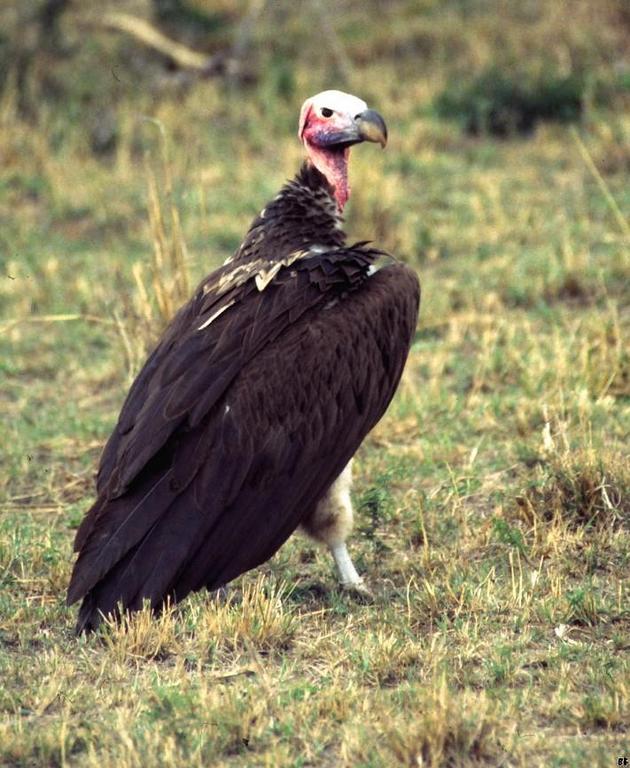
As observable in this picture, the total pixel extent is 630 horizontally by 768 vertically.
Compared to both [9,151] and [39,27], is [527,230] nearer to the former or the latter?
[9,151]

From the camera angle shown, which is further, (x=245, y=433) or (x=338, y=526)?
(x=338, y=526)

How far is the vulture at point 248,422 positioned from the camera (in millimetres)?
4934

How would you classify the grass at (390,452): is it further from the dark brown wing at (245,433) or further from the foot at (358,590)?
the dark brown wing at (245,433)

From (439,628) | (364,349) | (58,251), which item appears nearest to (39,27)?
(58,251)

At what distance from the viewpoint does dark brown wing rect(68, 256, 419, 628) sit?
4926mm

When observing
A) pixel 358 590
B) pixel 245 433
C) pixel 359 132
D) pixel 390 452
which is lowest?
pixel 358 590

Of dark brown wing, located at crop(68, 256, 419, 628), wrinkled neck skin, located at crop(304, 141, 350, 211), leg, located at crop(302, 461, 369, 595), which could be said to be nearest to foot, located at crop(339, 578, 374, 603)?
leg, located at crop(302, 461, 369, 595)

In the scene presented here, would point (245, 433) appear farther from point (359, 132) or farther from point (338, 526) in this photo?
point (359, 132)

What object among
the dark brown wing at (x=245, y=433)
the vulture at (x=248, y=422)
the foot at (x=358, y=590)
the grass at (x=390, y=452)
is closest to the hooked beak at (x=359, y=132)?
the vulture at (x=248, y=422)

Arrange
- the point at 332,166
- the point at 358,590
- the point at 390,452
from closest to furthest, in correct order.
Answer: the point at 358,590
the point at 332,166
the point at 390,452

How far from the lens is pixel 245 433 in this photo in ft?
16.7

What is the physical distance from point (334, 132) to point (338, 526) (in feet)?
5.21

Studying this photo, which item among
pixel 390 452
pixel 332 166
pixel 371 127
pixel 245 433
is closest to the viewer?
pixel 245 433

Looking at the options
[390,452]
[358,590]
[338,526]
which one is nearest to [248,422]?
[338,526]
